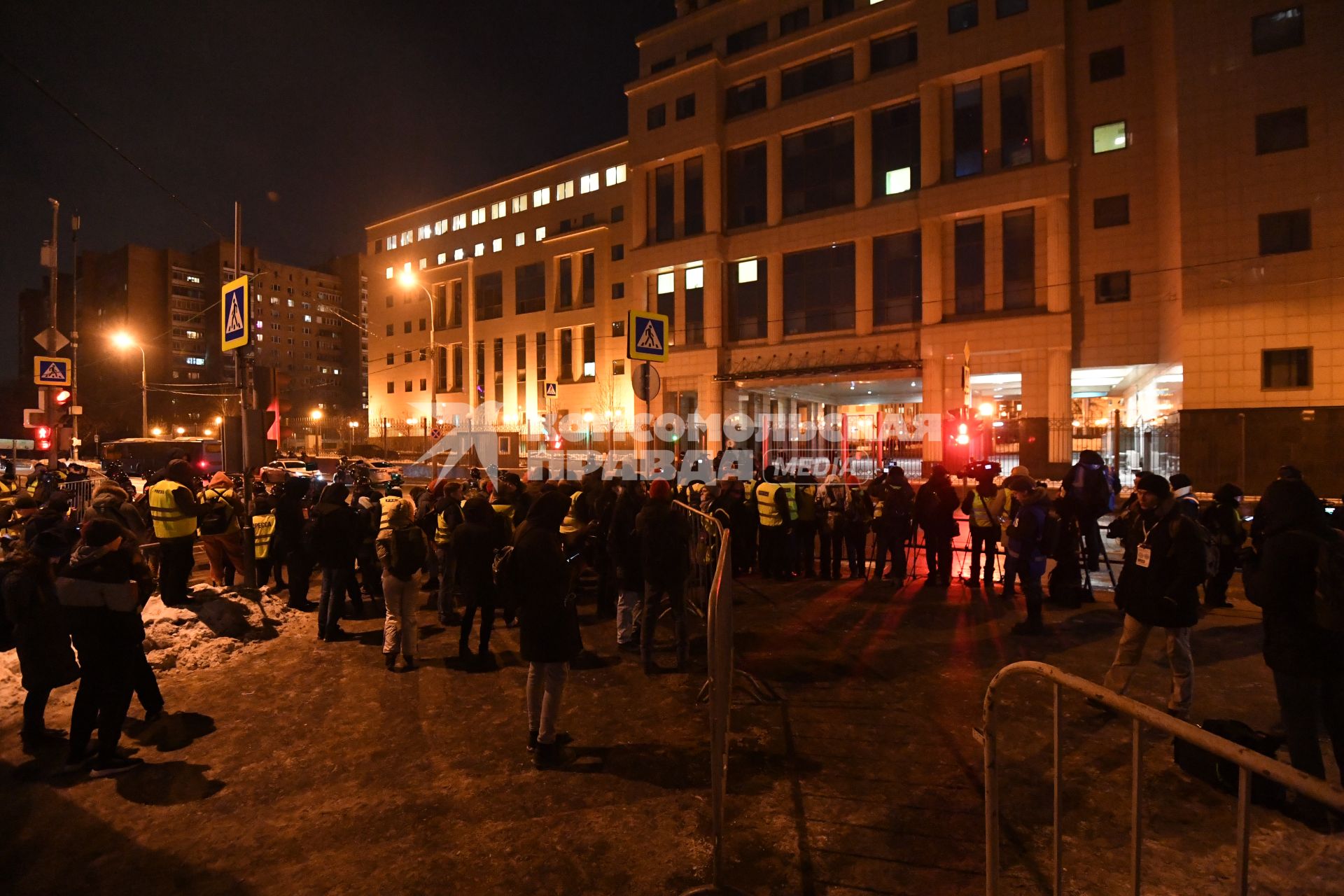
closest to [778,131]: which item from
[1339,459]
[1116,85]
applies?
[1116,85]

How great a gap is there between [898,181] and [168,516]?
30963mm

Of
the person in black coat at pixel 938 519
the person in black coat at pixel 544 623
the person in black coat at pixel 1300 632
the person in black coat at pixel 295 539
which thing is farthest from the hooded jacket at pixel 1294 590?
the person in black coat at pixel 295 539

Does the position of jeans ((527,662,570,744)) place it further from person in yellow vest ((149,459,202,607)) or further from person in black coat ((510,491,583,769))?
person in yellow vest ((149,459,202,607))

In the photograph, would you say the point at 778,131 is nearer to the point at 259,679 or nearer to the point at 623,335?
the point at 623,335

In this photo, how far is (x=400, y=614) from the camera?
6.75m

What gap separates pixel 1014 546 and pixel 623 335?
130 ft

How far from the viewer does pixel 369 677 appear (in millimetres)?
6527

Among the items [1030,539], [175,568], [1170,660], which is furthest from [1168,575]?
[175,568]

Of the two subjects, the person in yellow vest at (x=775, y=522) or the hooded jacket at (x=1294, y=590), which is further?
the person in yellow vest at (x=775, y=522)

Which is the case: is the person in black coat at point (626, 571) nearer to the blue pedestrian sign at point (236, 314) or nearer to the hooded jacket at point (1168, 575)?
the hooded jacket at point (1168, 575)

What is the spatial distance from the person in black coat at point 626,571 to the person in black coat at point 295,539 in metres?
4.15

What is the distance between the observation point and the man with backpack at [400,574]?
21.7 feet

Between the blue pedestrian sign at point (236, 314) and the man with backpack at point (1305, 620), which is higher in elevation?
the blue pedestrian sign at point (236, 314)

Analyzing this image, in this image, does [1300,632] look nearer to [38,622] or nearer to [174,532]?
[38,622]
